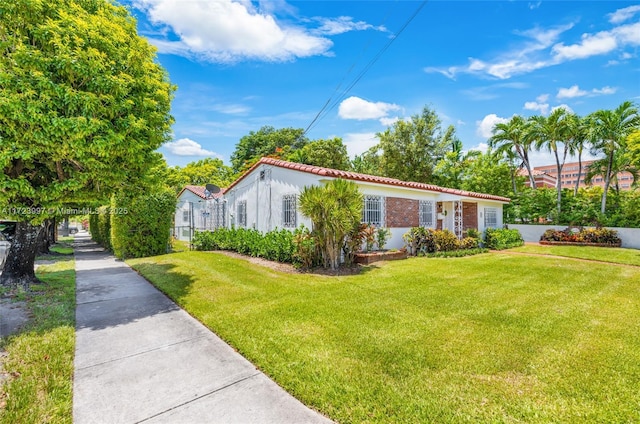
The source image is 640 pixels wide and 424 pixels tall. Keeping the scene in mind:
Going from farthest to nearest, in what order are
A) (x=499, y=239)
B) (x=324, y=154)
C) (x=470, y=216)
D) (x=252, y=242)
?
1. (x=324, y=154)
2. (x=470, y=216)
3. (x=499, y=239)
4. (x=252, y=242)

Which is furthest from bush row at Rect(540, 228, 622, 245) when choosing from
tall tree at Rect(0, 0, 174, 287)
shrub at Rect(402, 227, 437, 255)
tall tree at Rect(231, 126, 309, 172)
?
tall tree at Rect(231, 126, 309, 172)

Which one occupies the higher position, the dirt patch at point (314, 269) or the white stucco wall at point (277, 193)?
the white stucco wall at point (277, 193)

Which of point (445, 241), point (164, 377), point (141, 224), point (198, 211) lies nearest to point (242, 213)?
point (141, 224)

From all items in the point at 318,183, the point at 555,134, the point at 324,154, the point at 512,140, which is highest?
the point at 324,154

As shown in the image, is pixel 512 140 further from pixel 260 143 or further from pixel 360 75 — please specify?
pixel 260 143

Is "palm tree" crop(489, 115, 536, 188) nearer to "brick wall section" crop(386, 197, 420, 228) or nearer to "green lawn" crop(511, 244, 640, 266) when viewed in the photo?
"green lawn" crop(511, 244, 640, 266)

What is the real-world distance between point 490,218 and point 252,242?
Answer: 16392mm

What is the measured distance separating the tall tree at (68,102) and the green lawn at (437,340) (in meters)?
3.41

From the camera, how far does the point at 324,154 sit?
113 ft

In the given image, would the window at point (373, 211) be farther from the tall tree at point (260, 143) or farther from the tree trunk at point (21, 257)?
the tall tree at point (260, 143)

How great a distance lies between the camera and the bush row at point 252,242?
1129 cm

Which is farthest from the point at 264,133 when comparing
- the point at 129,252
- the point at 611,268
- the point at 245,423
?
the point at 245,423

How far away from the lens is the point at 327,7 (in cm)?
951

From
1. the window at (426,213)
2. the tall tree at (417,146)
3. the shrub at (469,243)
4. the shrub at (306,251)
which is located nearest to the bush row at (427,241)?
the shrub at (469,243)
